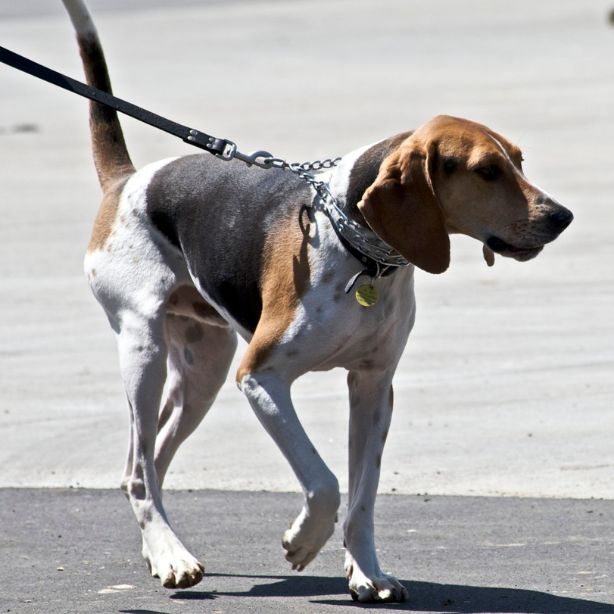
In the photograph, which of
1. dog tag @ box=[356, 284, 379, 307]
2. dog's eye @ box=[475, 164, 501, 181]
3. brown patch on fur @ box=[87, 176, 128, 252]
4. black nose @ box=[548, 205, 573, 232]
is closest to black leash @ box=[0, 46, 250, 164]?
brown patch on fur @ box=[87, 176, 128, 252]

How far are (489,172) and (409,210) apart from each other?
266 mm

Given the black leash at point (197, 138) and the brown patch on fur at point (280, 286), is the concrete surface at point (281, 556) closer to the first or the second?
the brown patch on fur at point (280, 286)

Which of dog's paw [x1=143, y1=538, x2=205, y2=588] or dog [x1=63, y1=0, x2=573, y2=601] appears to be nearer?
dog [x1=63, y1=0, x2=573, y2=601]

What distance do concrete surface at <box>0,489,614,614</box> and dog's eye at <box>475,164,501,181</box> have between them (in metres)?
1.35

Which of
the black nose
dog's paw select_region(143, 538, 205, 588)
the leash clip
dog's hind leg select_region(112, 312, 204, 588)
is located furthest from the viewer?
dog's hind leg select_region(112, 312, 204, 588)

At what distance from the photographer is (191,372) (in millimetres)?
6254

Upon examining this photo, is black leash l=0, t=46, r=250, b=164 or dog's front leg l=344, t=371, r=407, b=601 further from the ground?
black leash l=0, t=46, r=250, b=164

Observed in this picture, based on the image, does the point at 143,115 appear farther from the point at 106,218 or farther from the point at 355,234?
the point at 355,234

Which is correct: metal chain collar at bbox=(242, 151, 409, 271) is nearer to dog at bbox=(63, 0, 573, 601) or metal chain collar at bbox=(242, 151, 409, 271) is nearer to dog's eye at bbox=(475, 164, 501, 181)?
dog at bbox=(63, 0, 573, 601)

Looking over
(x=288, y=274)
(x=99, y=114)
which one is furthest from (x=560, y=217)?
(x=99, y=114)

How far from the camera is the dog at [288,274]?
494 cm

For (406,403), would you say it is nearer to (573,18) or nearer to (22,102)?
(22,102)

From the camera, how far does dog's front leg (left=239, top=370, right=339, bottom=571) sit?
509 centimetres

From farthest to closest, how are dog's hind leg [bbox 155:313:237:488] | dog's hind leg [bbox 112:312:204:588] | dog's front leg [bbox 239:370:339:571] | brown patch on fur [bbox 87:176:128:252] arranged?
dog's hind leg [bbox 155:313:237:488] → brown patch on fur [bbox 87:176:128:252] → dog's hind leg [bbox 112:312:204:588] → dog's front leg [bbox 239:370:339:571]
